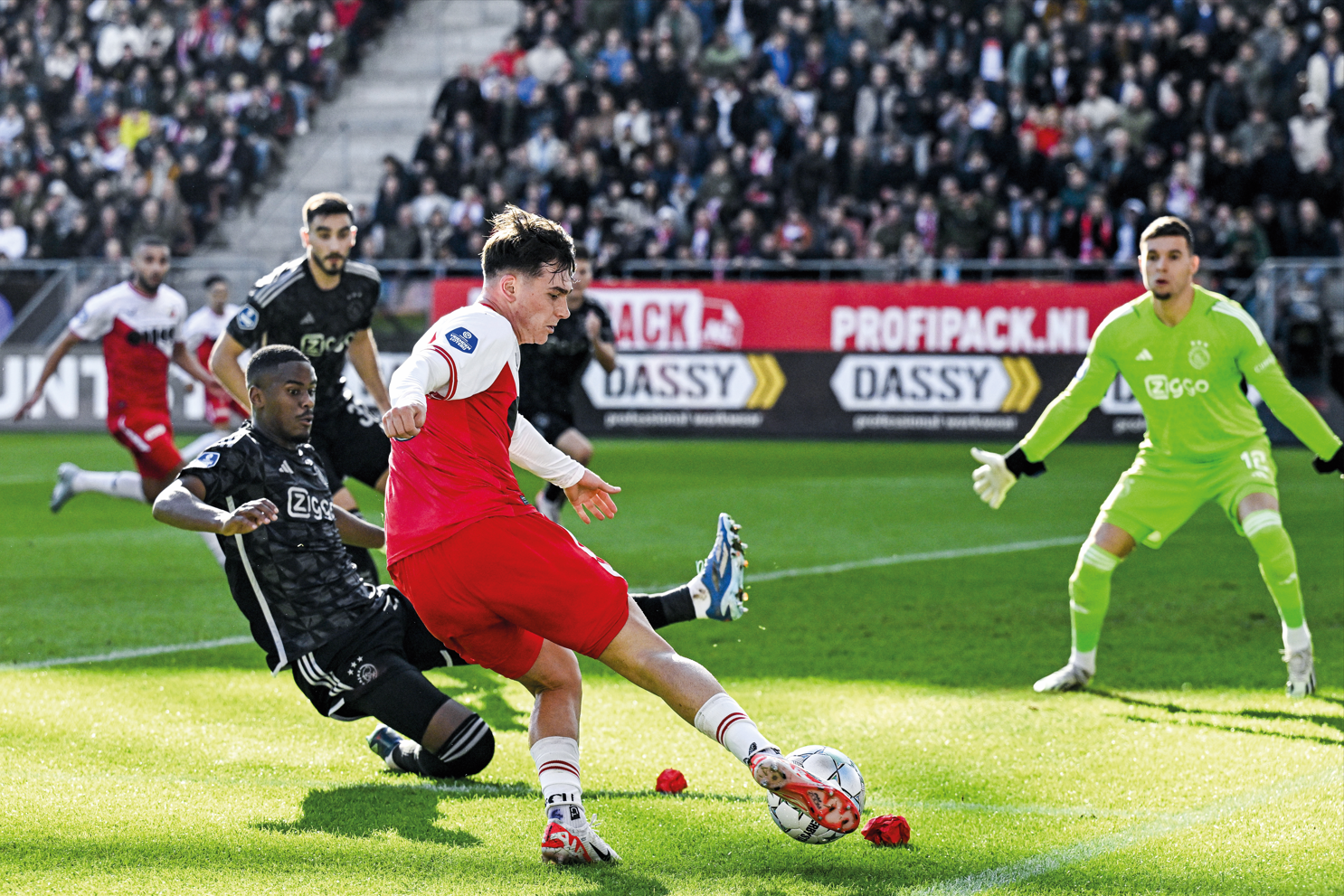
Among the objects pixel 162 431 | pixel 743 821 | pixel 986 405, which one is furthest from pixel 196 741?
pixel 986 405

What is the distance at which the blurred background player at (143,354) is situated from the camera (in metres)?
10.8

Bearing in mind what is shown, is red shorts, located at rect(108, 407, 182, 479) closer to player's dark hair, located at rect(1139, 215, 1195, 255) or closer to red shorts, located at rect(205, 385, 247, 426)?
red shorts, located at rect(205, 385, 247, 426)

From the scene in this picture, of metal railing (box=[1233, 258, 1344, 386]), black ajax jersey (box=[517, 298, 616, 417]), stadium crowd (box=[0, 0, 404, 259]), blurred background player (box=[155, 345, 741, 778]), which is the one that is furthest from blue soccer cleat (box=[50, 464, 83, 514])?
metal railing (box=[1233, 258, 1344, 386])

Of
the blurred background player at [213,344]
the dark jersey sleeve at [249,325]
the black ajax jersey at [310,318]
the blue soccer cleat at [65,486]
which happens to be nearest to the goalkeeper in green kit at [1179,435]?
the black ajax jersey at [310,318]

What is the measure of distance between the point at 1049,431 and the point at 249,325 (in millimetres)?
4012

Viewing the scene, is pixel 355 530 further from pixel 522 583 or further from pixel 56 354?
pixel 56 354

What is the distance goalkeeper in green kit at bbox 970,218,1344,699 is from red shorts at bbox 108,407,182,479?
6.32 metres

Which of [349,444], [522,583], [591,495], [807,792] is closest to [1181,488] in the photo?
[591,495]

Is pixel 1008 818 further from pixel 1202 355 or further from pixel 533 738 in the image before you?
pixel 1202 355

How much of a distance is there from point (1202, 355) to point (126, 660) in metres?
5.30

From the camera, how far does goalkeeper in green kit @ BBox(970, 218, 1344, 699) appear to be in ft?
22.4

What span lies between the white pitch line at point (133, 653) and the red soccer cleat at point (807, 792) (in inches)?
175

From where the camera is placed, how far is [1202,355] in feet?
22.7

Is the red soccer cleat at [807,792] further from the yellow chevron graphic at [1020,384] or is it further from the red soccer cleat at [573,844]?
the yellow chevron graphic at [1020,384]
